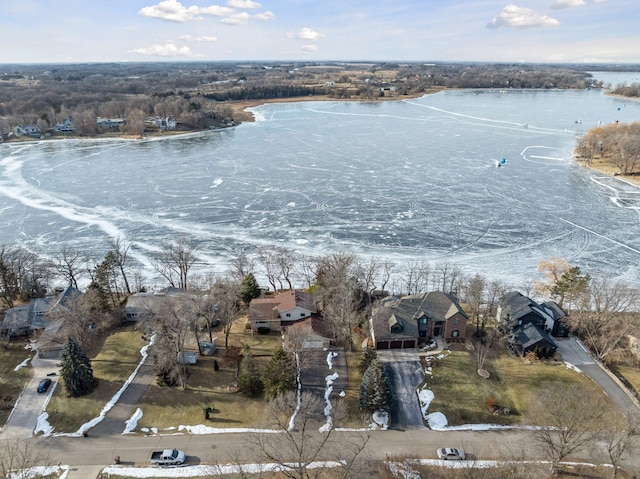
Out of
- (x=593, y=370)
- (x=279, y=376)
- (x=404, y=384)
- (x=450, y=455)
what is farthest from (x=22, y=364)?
(x=593, y=370)

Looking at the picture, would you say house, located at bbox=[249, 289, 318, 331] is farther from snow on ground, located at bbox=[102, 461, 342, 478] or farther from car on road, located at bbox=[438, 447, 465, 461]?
car on road, located at bbox=[438, 447, 465, 461]

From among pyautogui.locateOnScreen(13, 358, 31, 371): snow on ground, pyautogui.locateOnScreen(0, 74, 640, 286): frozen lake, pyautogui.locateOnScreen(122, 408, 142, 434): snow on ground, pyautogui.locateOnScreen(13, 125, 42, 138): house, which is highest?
pyautogui.locateOnScreen(13, 125, 42, 138): house

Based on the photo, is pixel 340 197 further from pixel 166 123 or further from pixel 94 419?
pixel 166 123

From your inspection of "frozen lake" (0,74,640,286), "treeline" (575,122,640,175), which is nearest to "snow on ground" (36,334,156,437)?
"frozen lake" (0,74,640,286)

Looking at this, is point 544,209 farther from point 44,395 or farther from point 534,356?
point 44,395

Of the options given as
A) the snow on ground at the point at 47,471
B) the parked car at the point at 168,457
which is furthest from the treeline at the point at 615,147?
the snow on ground at the point at 47,471

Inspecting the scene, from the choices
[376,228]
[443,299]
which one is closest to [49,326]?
[443,299]
